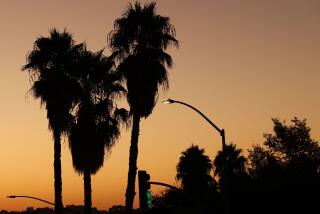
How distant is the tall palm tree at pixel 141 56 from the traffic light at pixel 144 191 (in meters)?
10.0

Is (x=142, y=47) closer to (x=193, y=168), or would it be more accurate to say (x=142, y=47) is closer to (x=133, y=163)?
(x=133, y=163)

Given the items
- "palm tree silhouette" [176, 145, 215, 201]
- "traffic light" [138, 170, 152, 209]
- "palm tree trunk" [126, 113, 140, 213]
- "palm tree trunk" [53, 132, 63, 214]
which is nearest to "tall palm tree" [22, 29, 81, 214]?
"palm tree trunk" [53, 132, 63, 214]

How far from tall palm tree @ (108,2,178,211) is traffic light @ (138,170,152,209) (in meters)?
10.0

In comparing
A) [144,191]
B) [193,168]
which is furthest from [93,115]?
[193,168]

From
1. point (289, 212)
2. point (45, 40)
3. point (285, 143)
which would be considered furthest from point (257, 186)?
point (285, 143)

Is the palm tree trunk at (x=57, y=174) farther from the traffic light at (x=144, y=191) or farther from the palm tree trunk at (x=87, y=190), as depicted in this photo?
the traffic light at (x=144, y=191)

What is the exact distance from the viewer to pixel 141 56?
122ft

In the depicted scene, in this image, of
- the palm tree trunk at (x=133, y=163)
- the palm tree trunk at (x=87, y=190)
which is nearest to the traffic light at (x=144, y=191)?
the palm tree trunk at (x=133, y=163)

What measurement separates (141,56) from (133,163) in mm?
6837

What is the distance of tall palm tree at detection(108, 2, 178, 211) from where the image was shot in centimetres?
3612

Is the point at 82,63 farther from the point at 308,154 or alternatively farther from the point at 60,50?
the point at 308,154

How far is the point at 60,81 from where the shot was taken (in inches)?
1688

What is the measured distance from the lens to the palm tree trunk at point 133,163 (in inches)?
1393

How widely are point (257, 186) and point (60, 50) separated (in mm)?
17937
